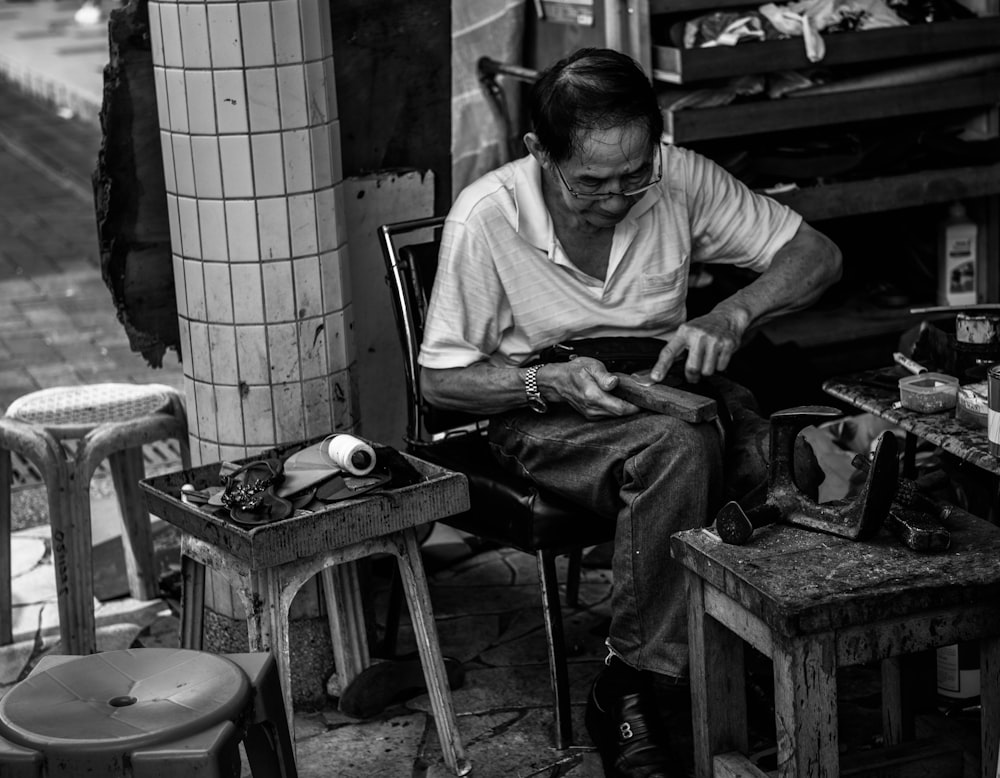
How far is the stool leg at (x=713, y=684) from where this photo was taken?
2.90 meters

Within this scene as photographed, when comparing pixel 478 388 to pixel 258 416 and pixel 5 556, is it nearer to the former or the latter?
pixel 258 416

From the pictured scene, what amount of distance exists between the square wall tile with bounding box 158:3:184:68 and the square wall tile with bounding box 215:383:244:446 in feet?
2.65

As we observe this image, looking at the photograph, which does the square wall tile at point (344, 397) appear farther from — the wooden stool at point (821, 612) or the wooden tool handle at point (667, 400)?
the wooden stool at point (821, 612)

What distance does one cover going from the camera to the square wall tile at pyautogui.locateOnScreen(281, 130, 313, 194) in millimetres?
3504

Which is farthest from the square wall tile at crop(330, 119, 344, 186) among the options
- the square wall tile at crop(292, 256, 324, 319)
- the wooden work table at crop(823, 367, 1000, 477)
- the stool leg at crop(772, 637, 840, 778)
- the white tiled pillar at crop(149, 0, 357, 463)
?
the stool leg at crop(772, 637, 840, 778)

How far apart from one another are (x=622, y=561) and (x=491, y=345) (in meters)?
0.67

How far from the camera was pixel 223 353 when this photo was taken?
3.62 m

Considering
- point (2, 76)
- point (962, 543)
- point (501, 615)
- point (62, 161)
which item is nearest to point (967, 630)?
point (962, 543)

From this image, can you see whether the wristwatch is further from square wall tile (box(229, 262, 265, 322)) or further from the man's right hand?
square wall tile (box(229, 262, 265, 322))

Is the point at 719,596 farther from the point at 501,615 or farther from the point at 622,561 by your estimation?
the point at 501,615

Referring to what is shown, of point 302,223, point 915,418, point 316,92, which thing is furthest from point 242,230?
point 915,418

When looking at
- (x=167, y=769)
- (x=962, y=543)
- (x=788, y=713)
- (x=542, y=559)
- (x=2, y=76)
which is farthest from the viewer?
(x=2, y=76)

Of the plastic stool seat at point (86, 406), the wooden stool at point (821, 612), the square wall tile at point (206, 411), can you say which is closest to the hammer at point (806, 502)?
the wooden stool at point (821, 612)

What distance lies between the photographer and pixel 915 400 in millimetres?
3160
